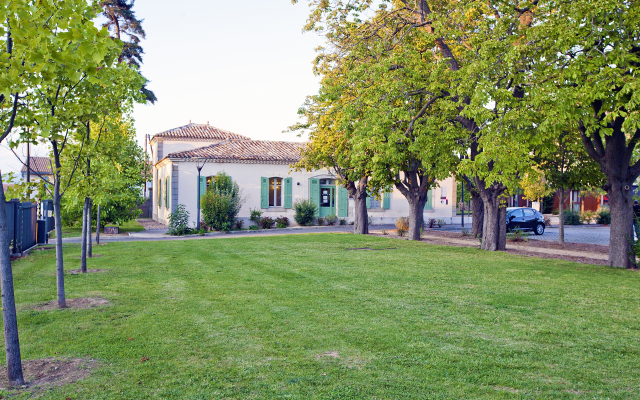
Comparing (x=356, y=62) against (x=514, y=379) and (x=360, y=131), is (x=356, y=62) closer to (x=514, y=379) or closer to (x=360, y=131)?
(x=360, y=131)

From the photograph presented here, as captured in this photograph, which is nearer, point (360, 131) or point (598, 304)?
point (598, 304)

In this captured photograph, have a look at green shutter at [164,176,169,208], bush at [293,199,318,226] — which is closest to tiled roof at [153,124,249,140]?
green shutter at [164,176,169,208]

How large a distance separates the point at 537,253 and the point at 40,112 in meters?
14.7

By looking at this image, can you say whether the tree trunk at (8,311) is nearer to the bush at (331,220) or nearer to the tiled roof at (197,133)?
the bush at (331,220)

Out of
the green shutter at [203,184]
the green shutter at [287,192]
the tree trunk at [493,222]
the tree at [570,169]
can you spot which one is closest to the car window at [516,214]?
the tree at [570,169]

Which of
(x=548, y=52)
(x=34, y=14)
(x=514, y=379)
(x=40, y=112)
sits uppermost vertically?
(x=548, y=52)

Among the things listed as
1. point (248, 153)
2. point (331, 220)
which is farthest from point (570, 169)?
point (248, 153)

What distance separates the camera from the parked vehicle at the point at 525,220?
2495 centimetres

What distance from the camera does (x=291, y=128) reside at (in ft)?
68.6

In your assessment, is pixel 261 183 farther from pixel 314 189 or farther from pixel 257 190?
pixel 314 189

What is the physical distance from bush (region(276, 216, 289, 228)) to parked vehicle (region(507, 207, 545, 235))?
11901 millimetres

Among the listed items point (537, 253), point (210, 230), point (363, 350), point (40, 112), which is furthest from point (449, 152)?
point (210, 230)

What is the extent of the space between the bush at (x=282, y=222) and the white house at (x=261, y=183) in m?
0.52

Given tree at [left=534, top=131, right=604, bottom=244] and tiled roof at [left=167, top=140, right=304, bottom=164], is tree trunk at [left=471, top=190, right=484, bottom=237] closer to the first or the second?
tree at [left=534, top=131, right=604, bottom=244]
